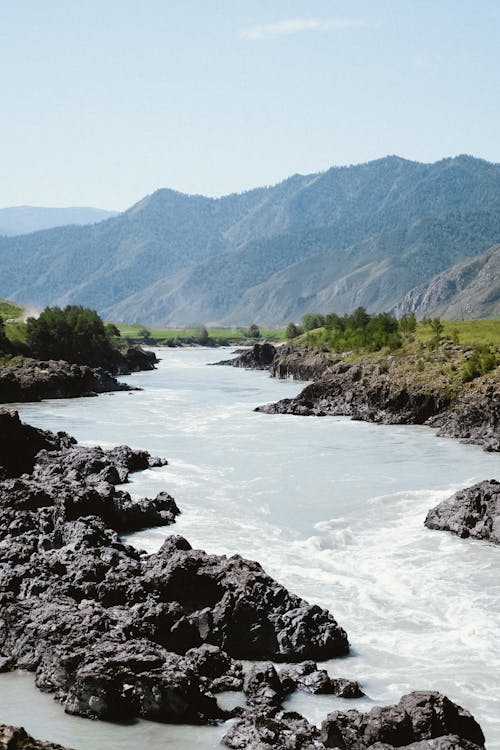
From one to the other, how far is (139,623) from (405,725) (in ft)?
22.3

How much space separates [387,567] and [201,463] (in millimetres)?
21608

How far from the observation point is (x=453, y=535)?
29.1m

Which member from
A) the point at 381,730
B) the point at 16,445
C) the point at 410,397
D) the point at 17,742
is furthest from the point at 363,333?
the point at 17,742

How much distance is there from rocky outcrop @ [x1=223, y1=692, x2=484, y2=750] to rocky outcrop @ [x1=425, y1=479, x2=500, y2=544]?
47.3ft

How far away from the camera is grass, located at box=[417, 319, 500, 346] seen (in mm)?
81625

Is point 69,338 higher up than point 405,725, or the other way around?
point 69,338

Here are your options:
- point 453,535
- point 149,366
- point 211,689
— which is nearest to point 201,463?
point 453,535

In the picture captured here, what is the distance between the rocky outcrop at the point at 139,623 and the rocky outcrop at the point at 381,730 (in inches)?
66.1

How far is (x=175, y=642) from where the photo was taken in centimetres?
1852

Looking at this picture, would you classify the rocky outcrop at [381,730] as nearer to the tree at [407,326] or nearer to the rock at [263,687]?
the rock at [263,687]

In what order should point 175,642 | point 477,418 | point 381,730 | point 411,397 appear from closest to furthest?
point 381,730 → point 175,642 → point 477,418 → point 411,397

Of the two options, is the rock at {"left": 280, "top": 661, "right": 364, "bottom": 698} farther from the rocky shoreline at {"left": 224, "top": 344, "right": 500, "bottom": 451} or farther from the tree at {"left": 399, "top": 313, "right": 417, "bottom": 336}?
the tree at {"left": 399, "top": 313, "right": 417, "bottom": 336}

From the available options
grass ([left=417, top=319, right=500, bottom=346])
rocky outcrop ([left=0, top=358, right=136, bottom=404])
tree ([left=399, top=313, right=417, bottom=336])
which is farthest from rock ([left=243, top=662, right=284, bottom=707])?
tree ([left=399, top=313, right=417, bottom=336])

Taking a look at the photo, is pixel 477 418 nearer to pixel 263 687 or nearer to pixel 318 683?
pixel 318 683
